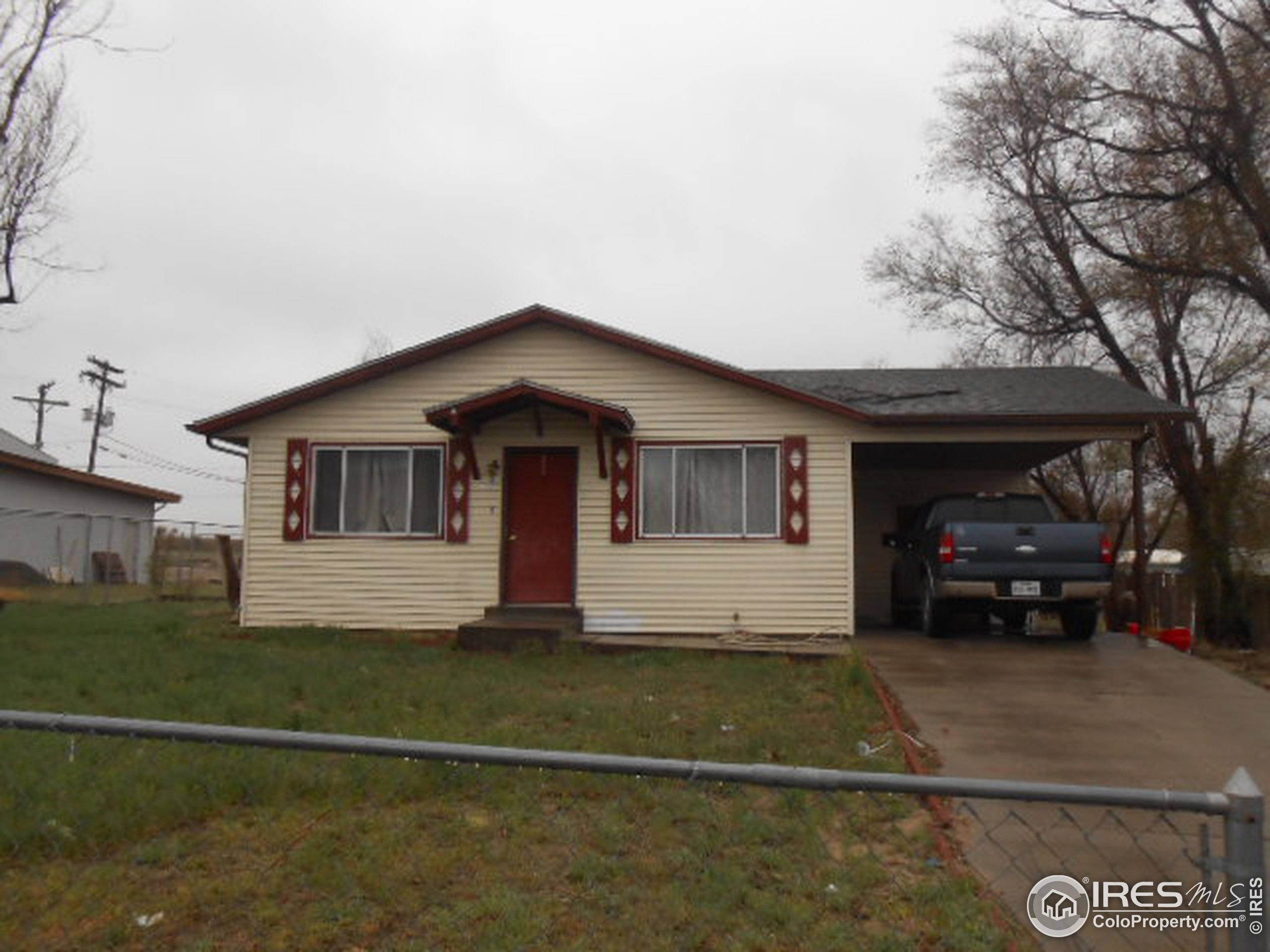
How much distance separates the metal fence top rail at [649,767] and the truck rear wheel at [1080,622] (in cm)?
1001

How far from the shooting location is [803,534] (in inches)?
473

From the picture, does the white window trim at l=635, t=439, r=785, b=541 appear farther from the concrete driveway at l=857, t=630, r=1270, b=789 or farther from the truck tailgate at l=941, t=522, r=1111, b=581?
the truck tailgate at l=941, t=522, r=1111, b=581

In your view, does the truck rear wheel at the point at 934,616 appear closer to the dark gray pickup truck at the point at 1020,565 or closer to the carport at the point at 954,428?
the dark gray pickup truck at the point at 1020,565

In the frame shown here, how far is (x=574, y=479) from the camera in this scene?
12.5m

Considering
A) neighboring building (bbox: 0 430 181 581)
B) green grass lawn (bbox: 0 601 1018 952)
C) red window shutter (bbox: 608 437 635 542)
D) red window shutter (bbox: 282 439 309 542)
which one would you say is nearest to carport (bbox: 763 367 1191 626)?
red window shutter (bbox: 608 437 635 542)

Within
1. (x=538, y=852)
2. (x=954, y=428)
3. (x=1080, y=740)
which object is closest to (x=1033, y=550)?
(x=954, y=428)

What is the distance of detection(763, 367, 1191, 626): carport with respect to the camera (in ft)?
39.5

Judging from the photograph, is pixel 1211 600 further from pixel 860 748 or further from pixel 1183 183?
pixel 860 748

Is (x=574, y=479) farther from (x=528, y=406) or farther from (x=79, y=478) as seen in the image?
(x=79, y=478)

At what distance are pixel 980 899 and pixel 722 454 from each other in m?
8.54

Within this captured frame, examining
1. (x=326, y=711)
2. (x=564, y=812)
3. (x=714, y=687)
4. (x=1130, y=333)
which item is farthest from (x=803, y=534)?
(x=1130, y=333)

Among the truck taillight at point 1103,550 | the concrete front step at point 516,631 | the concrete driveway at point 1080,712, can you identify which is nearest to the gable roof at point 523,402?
the concrete front step at point 516,631

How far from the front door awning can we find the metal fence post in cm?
954

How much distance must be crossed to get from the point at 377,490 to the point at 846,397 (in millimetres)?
6769
